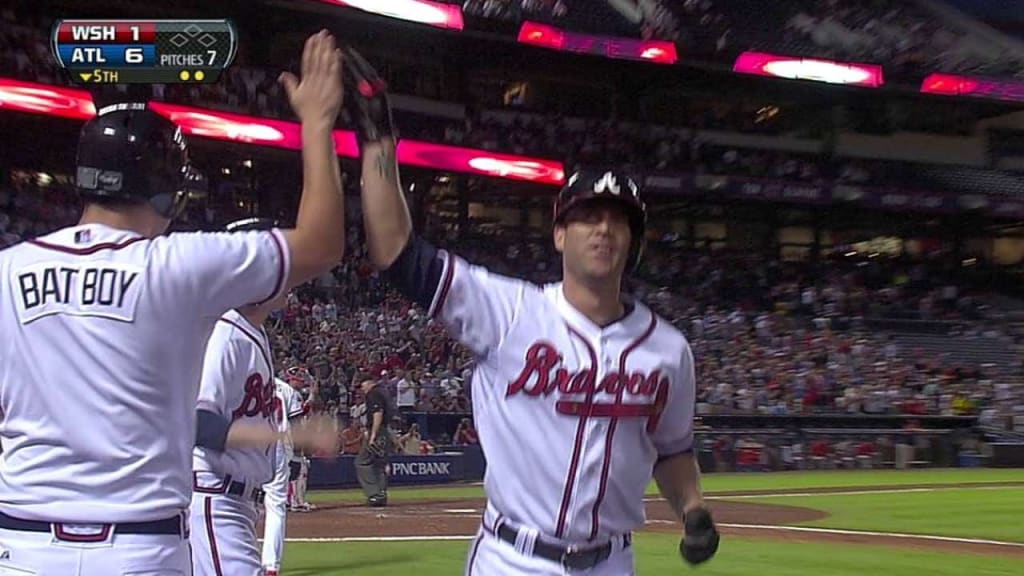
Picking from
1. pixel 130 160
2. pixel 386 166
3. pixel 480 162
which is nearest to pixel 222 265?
pixel 130 160

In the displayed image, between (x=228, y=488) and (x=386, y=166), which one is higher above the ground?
(x=386, y=166)

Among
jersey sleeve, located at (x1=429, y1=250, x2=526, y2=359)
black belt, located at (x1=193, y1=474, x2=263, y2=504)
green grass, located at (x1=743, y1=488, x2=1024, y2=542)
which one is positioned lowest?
green grass, located at (x1=743, y1=488, x2=1024, y2=542)

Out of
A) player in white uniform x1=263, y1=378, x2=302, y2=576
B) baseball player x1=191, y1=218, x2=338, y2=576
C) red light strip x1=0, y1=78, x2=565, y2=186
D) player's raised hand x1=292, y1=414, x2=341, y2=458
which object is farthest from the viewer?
red light strip x1=0, y1=78, x2=565, y2=186

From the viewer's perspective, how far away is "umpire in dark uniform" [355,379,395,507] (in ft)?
51.6

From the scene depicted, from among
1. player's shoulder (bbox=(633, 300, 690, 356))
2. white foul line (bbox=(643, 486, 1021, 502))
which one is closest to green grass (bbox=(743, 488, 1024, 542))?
white foul line (bbox=(643, 486, 1021, 502))

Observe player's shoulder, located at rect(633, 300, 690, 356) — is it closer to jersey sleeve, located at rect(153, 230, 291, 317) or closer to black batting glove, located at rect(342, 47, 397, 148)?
black batting glove, located at rect(342, 47, 397, 148)

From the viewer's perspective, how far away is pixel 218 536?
5.19 meters

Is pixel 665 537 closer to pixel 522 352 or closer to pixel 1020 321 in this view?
pixel 522 352

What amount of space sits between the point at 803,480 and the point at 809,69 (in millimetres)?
19235

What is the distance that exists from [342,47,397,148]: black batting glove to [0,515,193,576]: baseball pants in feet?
3.68

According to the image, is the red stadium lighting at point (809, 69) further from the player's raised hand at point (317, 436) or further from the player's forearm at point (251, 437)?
the player's raised hand at point (317, 436)

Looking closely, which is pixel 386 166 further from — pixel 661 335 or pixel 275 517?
pixel 275 517

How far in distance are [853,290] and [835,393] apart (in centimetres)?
962

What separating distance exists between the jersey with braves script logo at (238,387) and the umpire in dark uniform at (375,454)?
10.4 metres
